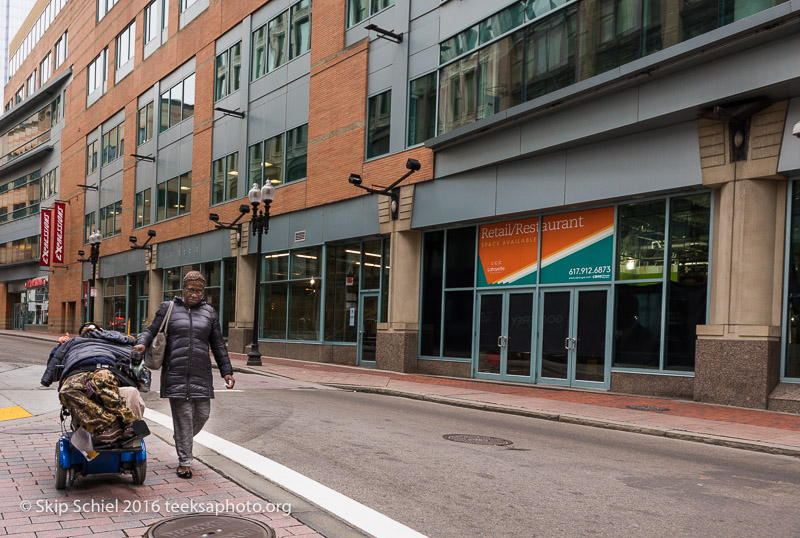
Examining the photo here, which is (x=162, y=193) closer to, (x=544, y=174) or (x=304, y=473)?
(x=544, y=174)

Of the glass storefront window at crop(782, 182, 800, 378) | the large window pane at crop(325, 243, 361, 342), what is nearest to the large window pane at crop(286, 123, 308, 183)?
the large window pane at crop(325, 243, 361, 342)

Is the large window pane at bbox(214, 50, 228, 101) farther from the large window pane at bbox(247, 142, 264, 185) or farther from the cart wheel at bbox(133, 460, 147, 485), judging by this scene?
the cart wheel at bbox(133, 460, 147, 485)

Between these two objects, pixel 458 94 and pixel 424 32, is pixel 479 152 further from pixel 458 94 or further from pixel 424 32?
pixel 424 32

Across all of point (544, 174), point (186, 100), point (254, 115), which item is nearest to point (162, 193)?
point (186, 100)

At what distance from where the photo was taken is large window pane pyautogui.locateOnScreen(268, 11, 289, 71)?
1032 inches

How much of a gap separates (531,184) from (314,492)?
39.5 feet

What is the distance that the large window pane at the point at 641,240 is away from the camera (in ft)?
46.4

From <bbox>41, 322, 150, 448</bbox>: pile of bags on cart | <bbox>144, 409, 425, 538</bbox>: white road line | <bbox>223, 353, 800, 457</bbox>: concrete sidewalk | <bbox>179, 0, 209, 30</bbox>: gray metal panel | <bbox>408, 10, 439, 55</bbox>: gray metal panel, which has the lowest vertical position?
<bbox>223, 353, 800, 457</bbox>: concrete sidewalk

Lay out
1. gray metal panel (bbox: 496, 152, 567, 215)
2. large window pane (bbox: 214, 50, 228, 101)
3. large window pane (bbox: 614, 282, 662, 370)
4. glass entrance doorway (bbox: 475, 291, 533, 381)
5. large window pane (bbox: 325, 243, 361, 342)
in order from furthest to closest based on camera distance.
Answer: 1. large window pane (bbox: 214, 50, 228, 101)
2. large window pane (bbox: 325, 243, 361, 342)
3. glass entrance doorway (bbox: 475, 291, 533, 381)
4. gray metal panel (bbox: 496, 152, 567, 215)
5. large window pane (bbox: 614, 282, 662, 370)

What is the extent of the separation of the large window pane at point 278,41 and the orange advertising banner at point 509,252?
1262 cm

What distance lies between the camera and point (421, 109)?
19.7 m

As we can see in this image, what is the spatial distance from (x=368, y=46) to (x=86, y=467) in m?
18.3

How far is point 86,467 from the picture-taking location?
557 cm

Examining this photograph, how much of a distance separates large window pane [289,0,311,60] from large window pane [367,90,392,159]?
5.03m
